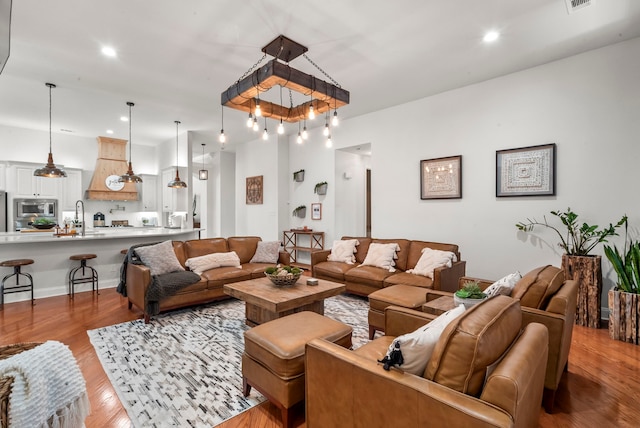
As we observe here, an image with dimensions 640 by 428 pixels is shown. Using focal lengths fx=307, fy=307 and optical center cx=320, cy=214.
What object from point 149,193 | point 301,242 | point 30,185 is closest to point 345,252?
point 301,242

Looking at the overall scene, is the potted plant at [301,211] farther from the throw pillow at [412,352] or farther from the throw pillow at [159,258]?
the throw pillow at [412,352]

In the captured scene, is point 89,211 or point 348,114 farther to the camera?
point 89,211

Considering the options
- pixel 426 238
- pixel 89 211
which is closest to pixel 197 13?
pixel 426 238

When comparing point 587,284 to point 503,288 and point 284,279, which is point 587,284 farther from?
point 284,279

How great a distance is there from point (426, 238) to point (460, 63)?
2611mm

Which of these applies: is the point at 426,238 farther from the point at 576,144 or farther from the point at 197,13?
the point at 197,13

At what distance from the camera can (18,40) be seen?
3.29 meters

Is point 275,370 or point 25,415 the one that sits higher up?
point 25,415

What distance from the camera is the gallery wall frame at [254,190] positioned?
25.6 ft

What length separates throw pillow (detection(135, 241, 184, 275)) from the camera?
12.7 ft

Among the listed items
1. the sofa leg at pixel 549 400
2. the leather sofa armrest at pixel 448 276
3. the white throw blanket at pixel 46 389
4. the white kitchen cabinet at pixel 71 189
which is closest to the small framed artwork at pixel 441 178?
the leather sofa armrest at pixel 448 276

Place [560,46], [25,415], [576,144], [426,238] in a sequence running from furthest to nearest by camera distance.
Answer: [426,238] < [576,144] < [560,46] < [25,415]

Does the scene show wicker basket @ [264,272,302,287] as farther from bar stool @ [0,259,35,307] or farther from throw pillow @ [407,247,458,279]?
bar stool @ [0,259,35,307]

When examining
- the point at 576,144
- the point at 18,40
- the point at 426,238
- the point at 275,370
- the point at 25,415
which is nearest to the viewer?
the point at 25,415
